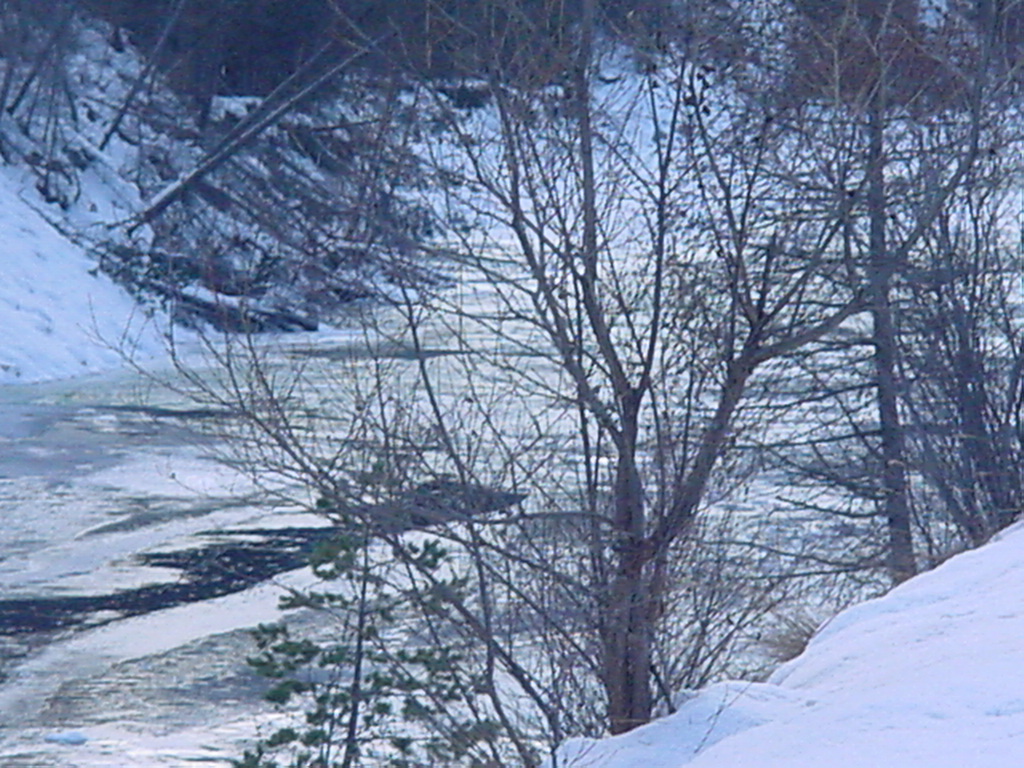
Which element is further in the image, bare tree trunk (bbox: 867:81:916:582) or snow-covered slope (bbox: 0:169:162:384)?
snow-covered slope (bbox: 0:169:162:384)

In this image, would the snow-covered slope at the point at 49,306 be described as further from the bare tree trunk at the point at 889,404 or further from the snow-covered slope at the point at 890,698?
the snow-covered slope at the point at 890,698

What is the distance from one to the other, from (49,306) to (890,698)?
21668 mm

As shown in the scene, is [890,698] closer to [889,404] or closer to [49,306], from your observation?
[889,404]

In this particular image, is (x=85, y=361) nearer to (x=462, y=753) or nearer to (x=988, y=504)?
(x=988, y=504)

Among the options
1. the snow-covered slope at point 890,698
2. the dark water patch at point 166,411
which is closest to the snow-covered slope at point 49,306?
the dark water patch at point 166,411

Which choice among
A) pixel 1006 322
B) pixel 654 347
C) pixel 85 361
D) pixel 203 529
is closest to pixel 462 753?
pixel 654 347

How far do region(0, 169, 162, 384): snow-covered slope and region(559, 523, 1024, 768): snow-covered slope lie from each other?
1573 cm

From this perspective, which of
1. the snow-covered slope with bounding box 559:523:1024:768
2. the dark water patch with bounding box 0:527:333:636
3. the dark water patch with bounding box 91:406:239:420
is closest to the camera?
the snow-covered slope with bounding box 559:523:1024:768

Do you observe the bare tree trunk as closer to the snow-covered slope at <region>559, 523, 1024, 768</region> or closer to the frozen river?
the snow-covered slope at <region>559, 523, 1024, 768</region>

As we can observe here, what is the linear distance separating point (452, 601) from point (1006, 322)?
237 inches

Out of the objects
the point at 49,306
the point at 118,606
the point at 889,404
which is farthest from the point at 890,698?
the point at 49,306

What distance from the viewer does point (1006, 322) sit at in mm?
11703

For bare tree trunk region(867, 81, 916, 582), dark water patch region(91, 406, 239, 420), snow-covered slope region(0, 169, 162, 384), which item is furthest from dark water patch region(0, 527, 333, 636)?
snow-covered slope region(0, 169, 162, 384)

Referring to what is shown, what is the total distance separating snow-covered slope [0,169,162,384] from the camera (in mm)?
22766
